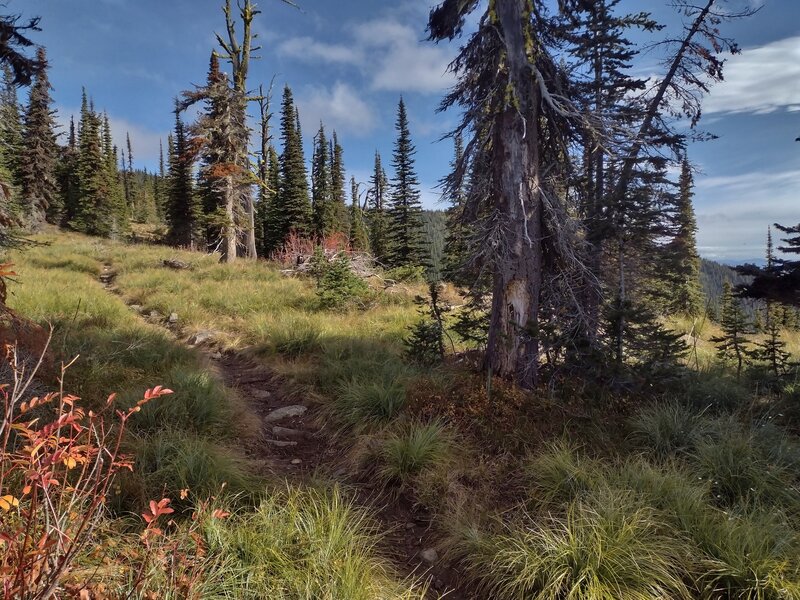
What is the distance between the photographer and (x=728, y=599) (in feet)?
8.20

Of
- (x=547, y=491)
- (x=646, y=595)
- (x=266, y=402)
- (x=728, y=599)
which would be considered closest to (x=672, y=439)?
(x=547, y=491)

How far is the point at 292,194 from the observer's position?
34781 mm

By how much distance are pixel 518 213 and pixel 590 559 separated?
159 inches

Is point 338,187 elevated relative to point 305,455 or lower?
elevated

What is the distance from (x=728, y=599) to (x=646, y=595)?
1.70 feet

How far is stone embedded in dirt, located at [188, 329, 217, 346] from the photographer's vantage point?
9.19m

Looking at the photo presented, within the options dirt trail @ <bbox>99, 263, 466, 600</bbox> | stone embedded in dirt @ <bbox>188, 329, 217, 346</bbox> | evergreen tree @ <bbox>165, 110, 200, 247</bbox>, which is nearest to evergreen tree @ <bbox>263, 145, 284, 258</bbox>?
evergreen tree @ <bbox>165, 110, 200, 247</bbox>

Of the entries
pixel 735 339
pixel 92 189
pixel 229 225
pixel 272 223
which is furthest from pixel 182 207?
pixel 735 339

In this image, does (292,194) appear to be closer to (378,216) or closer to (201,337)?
(378,216)

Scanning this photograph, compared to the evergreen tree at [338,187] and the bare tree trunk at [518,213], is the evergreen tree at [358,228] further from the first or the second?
the bare tree trunk at [518,213]

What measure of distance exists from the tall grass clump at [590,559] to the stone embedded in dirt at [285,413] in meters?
3.55

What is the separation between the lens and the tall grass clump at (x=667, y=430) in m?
4.25

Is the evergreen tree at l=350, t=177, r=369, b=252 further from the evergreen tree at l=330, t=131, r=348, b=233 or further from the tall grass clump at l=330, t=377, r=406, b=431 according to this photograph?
the tall grass clump at l=330, t=377, r=406, b=431

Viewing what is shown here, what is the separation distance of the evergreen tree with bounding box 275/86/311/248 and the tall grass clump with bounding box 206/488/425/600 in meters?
32.8
